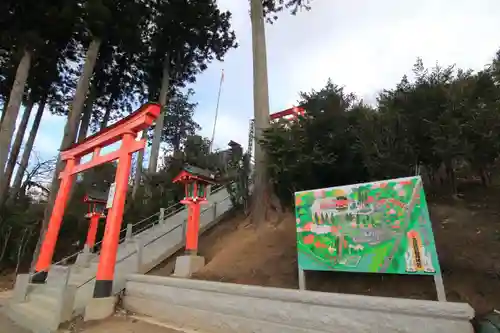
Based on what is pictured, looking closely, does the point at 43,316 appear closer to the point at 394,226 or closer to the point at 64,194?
the point at 64,194

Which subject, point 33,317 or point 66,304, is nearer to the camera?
point 66,304

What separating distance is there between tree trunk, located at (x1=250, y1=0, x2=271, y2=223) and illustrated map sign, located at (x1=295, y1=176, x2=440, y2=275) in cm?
346

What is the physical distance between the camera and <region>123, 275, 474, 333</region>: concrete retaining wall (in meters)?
3.17

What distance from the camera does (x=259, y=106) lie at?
10.0 m

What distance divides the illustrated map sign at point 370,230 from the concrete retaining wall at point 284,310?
786mm

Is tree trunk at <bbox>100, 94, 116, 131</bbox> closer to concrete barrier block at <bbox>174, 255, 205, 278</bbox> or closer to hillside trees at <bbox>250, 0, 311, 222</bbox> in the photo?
hillside trees at <bbox>250, 0, 311, 222</bbox>

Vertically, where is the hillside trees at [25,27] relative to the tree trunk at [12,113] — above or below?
above

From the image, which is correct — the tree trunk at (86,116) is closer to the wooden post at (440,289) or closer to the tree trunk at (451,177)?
the tree trunk at (451,177)

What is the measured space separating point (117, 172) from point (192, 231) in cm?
237

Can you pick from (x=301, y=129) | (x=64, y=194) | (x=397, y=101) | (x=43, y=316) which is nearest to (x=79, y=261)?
(x=64, y=194)

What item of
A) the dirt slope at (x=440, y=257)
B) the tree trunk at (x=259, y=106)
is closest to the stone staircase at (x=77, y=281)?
the dirt slope at (x=440, y=257)

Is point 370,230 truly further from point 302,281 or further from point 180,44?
point 180,44

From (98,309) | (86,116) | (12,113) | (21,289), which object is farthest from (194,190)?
(86,116)

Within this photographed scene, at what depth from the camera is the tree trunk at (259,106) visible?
28.9ft
